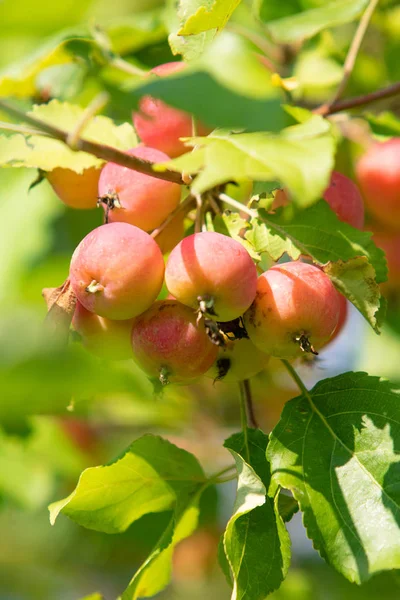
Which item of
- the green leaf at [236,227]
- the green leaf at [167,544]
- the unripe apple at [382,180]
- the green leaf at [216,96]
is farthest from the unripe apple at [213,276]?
the unripe apple at [382,180]

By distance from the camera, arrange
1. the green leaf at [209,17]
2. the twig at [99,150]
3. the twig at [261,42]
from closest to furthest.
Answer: the twig at [99,150] → the green leaf at [209,17] → the twig at [261,42]

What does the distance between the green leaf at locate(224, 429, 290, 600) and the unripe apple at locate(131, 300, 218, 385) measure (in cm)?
18

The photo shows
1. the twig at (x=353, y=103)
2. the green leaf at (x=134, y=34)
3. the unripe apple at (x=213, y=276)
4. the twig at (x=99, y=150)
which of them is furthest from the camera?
the green leaf at (x=134, y=34)

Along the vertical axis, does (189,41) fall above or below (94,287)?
above

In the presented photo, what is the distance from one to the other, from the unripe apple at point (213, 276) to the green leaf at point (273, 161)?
0.51 feet

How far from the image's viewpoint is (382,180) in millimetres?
2150

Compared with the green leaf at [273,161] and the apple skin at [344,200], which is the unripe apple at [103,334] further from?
the apple skin at [344,200]

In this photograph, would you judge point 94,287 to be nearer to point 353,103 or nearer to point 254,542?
point 254,542

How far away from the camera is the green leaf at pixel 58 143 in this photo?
1.35 m

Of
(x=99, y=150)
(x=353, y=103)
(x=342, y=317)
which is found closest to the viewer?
(x=99, y=150)

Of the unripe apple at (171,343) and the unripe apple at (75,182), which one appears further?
the unripe apple at (75,182)

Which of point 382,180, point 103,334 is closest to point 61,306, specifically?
point 103,334

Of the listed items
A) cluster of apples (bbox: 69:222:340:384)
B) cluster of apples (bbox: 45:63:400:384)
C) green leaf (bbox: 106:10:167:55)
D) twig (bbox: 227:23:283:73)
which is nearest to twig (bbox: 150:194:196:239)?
cluster of apples (bbox: 45:63:400:384)

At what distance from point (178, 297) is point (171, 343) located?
0.25ft
